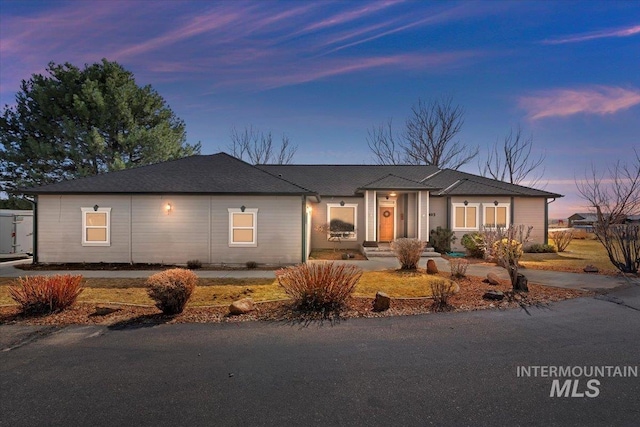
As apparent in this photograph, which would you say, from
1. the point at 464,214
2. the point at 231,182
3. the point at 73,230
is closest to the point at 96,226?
the point at 73,230

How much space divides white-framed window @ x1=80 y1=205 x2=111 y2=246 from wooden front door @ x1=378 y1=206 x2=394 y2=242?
44.9 ft

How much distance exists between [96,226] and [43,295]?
299 inches

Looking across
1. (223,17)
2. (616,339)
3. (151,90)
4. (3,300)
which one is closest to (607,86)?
(616,339)

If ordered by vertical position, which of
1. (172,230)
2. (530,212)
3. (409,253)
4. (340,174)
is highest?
(340,174)

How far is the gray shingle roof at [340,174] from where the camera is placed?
1958cm

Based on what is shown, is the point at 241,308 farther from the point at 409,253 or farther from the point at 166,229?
the point at 166,229

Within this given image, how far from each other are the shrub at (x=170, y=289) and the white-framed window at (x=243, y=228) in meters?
6.33

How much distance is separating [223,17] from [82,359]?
9881 millimetres

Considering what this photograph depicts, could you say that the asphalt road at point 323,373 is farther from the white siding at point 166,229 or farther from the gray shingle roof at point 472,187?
the gray shingle roof at point 472,187

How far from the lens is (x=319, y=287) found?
21.6ft

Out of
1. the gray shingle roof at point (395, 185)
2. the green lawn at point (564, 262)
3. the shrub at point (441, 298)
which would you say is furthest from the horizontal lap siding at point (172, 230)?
the green lawn at point (564, 262)

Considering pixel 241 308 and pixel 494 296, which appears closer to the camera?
pixel 241 308

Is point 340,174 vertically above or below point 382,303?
above

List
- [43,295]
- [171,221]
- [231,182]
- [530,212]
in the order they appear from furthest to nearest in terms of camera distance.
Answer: [530,212] < [231,182] < [171,221] < [43,295]
